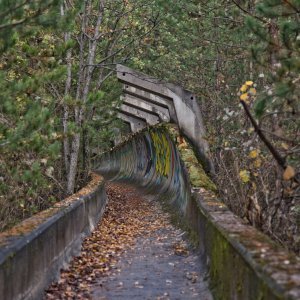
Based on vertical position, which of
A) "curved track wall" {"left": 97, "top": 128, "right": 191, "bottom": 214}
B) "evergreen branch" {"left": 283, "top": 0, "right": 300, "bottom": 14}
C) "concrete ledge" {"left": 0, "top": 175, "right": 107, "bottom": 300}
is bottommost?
"concrete ledge" {"left": 0, "top": 175, "right": 107, "bottom": 300}

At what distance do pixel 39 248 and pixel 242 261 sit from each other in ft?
9.22

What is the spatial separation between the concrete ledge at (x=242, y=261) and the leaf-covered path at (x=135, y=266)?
448 mm

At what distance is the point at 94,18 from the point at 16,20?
1379cm

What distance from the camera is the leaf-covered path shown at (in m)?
7.71

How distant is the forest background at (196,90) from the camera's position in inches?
273

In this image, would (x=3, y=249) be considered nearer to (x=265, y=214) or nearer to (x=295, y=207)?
(x=265, y=214)

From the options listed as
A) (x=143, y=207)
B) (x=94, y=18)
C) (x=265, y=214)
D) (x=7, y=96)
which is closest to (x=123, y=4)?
(x=94, y=18)

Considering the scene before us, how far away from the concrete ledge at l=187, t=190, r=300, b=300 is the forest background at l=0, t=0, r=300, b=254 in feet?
1.67

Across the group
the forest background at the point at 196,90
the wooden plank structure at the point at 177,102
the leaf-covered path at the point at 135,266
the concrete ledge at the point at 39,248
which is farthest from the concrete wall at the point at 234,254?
the wooden plank structure at the point at 177,102

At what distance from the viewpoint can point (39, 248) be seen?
7270 mm

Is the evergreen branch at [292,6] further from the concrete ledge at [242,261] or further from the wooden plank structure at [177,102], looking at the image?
the wooden plank structure at [177,102]

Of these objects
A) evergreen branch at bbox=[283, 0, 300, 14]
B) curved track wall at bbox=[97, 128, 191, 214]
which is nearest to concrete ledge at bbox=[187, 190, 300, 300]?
evergreen branch at bbox=[283, 0, 300, 14]

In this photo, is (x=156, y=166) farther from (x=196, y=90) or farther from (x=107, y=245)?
(x=107, y=245)

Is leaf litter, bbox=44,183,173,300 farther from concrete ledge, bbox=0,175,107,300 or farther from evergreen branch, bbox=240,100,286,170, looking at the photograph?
evergreen branch, bbox=240,100,286,170
